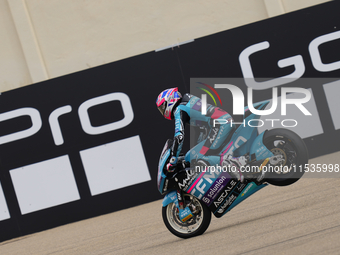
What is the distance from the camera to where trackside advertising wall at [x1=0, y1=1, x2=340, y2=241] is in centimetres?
827

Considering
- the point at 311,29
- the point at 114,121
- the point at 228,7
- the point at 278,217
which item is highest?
the point at 228,7

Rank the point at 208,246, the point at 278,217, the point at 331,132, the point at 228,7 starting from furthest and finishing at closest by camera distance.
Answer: the point at 228,7 → the point at 331,132 → the point at 278,217 → the point at 208,246

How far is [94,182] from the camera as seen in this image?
8492 mm

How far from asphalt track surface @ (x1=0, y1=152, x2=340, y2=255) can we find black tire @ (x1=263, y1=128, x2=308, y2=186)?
358mm

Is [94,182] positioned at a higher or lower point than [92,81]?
lower

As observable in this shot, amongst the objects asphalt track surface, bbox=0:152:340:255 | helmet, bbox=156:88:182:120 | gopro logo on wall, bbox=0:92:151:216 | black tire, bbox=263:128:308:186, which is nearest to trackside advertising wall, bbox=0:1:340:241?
Result: gopro logo on wall, bbox=0:92:151:216

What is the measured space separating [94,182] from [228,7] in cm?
699

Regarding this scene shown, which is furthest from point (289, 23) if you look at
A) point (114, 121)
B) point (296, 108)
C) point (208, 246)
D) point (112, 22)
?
point (112, 22)

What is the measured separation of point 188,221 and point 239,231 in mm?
668

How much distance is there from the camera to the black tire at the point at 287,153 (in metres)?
5.06

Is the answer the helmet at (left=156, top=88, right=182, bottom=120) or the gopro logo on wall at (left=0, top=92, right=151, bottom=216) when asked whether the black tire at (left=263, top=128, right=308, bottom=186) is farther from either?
the gopro logo on wall at (left=0, top=92, right=151, bottom=216)

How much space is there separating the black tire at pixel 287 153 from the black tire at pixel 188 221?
832 millimetres

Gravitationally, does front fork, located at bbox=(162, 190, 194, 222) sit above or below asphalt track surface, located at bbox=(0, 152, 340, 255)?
above

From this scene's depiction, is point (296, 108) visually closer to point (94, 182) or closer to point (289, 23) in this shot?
point (289, 23)
